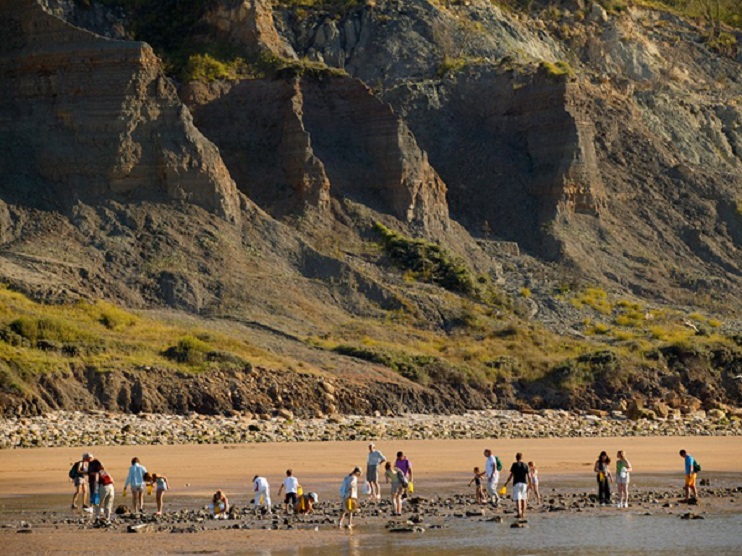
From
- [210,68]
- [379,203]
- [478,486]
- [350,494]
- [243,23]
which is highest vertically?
[243,23]

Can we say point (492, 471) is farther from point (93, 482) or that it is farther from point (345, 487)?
point (93, 482)

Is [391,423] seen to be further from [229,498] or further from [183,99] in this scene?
[183,99]

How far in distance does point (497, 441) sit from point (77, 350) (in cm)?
1463

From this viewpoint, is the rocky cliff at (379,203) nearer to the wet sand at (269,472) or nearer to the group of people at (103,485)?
the wet sand at (269,472)

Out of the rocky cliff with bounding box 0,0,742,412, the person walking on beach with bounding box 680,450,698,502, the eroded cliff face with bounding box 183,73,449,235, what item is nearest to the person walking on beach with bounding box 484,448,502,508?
the person walking on beach with bounding box 680,450,698,502

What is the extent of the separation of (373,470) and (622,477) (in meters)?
4.99

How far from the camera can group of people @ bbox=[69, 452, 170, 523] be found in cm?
3247

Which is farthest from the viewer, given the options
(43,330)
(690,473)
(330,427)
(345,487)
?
(43,330)

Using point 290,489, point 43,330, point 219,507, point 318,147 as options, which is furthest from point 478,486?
point 318,147

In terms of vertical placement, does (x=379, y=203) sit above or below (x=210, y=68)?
below

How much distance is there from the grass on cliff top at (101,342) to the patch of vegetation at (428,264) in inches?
606

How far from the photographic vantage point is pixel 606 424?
6091 cm

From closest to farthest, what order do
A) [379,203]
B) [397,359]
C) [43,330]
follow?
[43,330] → [397,359] → [379,203]

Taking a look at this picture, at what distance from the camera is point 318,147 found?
84312mm
